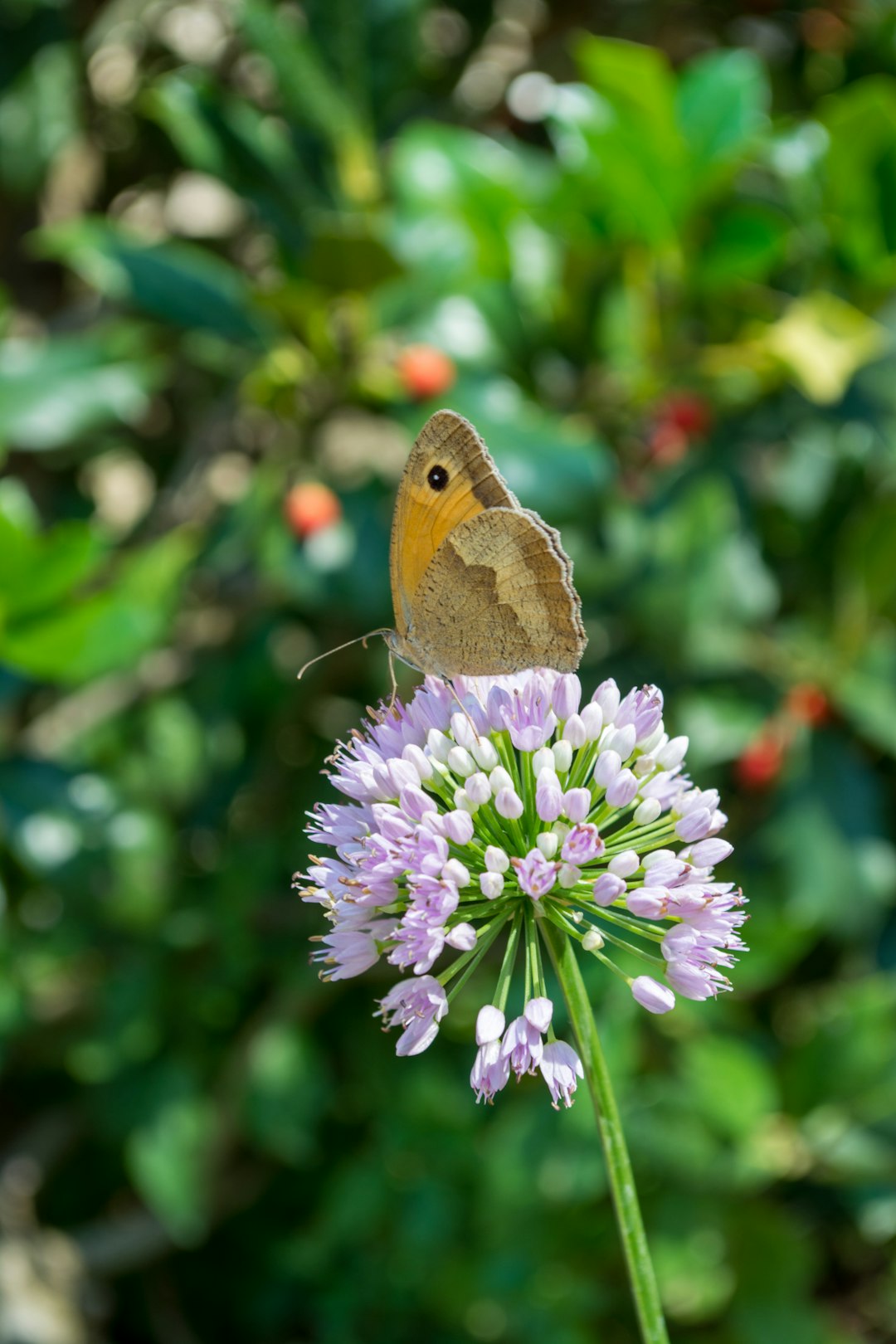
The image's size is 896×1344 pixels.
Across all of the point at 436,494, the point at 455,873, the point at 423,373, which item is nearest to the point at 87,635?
the point at 423,373

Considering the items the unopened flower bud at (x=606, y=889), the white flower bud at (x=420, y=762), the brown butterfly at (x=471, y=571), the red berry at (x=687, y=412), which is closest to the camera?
the unopened flower bud at (x=606, y=889)

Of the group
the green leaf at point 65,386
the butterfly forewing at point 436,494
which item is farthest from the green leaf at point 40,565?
the butterfly forewing at point 436,494

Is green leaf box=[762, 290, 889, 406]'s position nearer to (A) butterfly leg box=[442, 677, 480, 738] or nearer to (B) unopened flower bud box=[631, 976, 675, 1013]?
(A) butterfly leg box=[442, 677, 480, 738]

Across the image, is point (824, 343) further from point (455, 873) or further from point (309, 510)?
point (455, 873)

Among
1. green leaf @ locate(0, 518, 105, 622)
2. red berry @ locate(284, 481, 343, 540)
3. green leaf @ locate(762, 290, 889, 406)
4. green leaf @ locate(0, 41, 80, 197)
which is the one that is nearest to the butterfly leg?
green leaf @ locate(0, 518, 105, 622)

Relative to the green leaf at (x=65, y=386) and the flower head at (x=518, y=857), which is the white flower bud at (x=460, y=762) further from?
the green leaf at (x=65, y=386)
